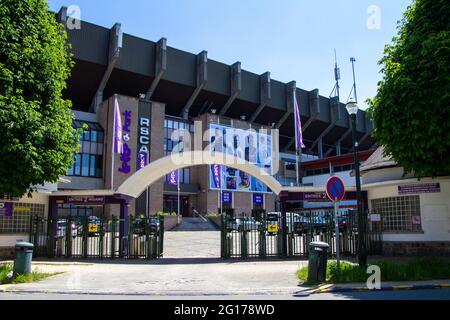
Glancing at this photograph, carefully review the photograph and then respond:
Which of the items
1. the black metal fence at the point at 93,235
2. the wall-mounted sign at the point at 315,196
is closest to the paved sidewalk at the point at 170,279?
the black metal fence at the point at 93,235

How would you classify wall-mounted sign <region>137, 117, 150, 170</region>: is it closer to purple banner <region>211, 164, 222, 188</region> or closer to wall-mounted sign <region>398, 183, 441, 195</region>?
purple banner <region>211, 164, 222, 188</region>

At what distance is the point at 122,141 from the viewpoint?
1999 inches

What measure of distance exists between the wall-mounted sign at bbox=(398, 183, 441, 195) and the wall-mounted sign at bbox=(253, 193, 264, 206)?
4480 centimetres

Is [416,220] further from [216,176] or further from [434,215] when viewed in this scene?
[216,176]

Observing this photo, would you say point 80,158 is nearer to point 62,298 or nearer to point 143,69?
point 143,69

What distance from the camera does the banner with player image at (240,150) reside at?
57759 millimetres

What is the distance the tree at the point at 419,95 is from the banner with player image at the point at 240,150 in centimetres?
4162

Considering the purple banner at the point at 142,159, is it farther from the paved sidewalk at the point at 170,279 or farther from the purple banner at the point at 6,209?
the paved sidewalk at the point at 170,279

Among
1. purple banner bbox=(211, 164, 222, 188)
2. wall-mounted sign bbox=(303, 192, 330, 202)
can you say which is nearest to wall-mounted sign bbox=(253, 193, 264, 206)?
purple banner bbox=(211, 164, 222, 188)

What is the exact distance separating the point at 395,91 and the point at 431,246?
6938 millimetres

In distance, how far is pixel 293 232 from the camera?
62.1ft

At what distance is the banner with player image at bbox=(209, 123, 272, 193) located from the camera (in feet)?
189

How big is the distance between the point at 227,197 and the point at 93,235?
40.6 m
